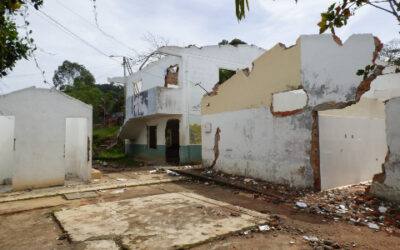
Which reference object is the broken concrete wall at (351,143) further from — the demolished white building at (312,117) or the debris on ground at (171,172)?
the debris on ground at (171,172)

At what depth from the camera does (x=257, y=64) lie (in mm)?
7938

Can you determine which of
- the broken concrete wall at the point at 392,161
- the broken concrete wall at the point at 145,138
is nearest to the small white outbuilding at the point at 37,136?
the broken concrete wall at the point at 145,138

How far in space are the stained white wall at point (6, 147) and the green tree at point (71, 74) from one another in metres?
32.2

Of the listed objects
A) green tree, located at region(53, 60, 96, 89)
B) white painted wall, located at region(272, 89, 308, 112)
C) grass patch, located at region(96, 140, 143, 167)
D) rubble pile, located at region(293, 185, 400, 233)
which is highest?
green tree, located at region(53, 60, 96, 89)

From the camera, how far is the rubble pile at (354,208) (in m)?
4.27

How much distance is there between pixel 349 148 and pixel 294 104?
1947mm

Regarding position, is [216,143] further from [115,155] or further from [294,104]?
[115,155]

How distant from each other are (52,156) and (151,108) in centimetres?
553

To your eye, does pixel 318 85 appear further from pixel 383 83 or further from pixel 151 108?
pixel 151 108

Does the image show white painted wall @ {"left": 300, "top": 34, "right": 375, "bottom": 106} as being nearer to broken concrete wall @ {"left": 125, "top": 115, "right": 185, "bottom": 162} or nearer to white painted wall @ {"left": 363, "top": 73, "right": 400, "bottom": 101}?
white painted wall @ {"left": 363, "top": 73, "right": 400, "bottom": 101}

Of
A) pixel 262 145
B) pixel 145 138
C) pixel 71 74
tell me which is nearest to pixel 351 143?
pixel 262 145

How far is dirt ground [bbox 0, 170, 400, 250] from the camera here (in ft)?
11.1

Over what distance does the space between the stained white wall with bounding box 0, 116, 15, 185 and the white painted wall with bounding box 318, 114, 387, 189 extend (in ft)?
31.8

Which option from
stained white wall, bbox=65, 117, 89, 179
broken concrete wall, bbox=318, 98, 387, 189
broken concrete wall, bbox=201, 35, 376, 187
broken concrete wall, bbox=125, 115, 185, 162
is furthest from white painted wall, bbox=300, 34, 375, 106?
stained white wall, bbox=65, 117, 89, 179
